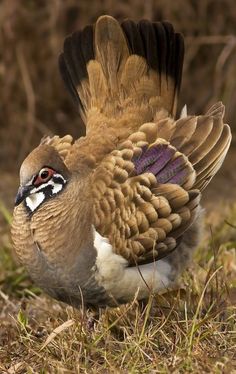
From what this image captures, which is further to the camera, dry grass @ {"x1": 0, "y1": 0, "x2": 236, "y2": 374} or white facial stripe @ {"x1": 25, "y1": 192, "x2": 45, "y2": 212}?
white facial stripe @ {"x1": 25, "y1": 192, "x2": 45, "y2": 212}

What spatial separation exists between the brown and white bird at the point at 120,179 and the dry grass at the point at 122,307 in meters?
0.17

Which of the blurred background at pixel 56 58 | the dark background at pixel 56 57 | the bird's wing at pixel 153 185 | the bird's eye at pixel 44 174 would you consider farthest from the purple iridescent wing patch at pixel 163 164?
the dark background at pixel 56 57

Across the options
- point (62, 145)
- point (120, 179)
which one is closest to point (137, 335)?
point (120, 179)

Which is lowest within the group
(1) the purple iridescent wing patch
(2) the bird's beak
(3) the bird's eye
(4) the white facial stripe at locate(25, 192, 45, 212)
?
(1) the purple iridescent wing patch

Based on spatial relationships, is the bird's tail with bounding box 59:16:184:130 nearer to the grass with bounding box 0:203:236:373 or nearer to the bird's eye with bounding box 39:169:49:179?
the bird's eye with bounding box 39:169:49:179

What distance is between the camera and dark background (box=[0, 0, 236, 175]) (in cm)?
793

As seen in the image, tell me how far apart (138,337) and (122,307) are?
59 centimetres

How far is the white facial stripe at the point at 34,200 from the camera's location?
13.7 feet

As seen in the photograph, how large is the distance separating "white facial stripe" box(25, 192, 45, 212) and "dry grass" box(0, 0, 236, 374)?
499mm

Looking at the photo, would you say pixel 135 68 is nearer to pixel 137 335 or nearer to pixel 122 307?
pixel 122 307

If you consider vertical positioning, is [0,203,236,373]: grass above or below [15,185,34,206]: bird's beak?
below

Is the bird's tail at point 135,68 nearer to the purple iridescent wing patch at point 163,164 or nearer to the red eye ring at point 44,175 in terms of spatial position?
the purple iridescent wing patch at point 163,164

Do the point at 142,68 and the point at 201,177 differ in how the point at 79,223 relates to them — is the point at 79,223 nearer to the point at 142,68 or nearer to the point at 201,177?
the point at 201,177

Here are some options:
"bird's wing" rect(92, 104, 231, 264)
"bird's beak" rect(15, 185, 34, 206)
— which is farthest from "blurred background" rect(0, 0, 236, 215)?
"bird's beak" rect(15, 185, 34, 206)
